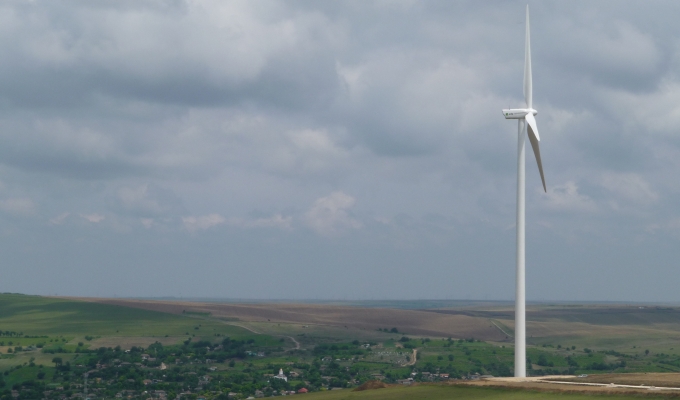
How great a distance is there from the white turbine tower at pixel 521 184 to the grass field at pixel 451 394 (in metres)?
6.77

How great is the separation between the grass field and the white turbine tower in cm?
677

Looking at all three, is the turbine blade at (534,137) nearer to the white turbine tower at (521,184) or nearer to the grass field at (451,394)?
the white turbine tower at (521,184)

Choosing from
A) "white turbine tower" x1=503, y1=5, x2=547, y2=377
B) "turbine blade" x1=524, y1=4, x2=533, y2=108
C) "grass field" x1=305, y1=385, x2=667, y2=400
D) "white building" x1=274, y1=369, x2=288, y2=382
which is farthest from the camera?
"white building" x1=274, y1=369, x2=288, y2=382

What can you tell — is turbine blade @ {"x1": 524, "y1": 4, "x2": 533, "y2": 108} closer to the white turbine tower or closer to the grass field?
the white turbine tower

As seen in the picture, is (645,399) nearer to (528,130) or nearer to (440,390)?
(440,390)

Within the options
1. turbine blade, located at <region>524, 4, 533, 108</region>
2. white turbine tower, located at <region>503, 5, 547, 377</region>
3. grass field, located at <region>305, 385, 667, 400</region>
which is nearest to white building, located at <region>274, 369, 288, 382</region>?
grass field, located at <region>305, 385, 667, 400</region>

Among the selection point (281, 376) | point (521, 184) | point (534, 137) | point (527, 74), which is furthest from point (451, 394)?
point (281, 376)

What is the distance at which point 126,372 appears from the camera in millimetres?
187250

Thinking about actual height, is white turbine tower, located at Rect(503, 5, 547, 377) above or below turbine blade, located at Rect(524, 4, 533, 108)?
Result: below

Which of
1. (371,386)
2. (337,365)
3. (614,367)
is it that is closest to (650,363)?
(614,367)

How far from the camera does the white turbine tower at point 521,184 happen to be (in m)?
76.7

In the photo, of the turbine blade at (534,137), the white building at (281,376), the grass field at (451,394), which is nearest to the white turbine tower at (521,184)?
the turbine blade at (534,137)

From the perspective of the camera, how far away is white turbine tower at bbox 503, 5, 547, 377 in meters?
76.7

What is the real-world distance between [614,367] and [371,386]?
116761 millimetres
